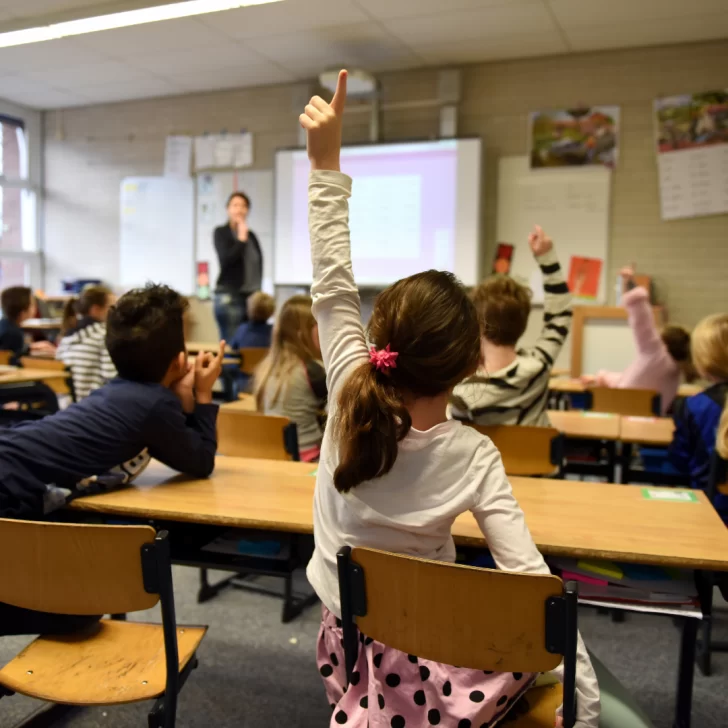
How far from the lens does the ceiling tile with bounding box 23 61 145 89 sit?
20.3 feet

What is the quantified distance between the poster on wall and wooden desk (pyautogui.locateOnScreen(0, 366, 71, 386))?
176 inches

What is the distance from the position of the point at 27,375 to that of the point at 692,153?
484 cm

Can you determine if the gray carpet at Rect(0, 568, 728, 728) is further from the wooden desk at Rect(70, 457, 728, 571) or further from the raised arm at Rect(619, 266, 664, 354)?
the raised arm at Rect(619, 266, 664, 354)

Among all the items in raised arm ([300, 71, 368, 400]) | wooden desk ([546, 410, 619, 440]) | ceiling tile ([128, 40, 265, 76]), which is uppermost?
ceiling tile ([128, 40, 265, 76])

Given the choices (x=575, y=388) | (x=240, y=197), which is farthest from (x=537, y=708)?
(x=240, y=197)

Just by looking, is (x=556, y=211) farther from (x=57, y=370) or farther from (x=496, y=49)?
(x=57, y=370)

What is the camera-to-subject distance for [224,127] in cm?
681

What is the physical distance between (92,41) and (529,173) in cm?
363

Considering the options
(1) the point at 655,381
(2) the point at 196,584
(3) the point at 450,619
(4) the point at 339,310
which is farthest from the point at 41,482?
(1) the point at 655,381

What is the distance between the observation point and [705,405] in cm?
243

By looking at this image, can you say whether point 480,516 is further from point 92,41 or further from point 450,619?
point 92,41

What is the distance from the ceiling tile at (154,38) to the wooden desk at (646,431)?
13.5 ft

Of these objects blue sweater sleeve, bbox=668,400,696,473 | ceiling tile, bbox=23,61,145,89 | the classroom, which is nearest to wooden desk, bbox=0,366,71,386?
the classroom

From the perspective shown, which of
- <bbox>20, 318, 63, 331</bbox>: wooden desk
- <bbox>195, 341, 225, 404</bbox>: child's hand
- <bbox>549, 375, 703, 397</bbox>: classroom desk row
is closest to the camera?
<bbox>195, 341, 225, 404</bbox>: child's hand
